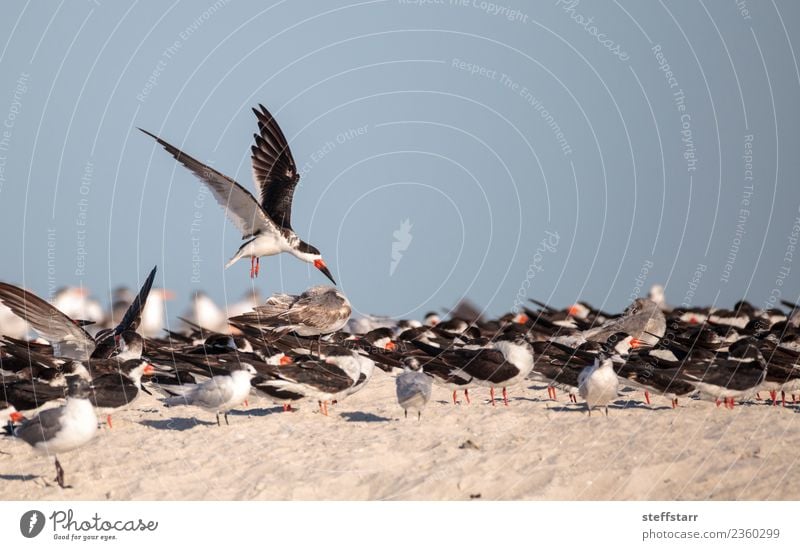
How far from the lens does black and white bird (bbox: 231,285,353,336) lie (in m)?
19.6

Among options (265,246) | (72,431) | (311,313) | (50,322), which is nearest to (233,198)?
(265,246)

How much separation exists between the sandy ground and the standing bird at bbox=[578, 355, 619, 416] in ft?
0.96

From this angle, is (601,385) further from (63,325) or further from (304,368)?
(63,325)

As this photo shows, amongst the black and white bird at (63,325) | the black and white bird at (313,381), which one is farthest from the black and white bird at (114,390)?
the black and white bird at (63,325)

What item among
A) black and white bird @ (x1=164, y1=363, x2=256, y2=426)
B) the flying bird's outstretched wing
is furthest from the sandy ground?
the flying bird's outstretched wing

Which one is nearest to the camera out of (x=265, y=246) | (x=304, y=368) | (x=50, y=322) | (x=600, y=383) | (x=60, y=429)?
(x=60, y=429)

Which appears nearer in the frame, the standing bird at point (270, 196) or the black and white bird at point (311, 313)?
the standing bird at point (270, 196)

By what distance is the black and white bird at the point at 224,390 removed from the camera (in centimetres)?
1438

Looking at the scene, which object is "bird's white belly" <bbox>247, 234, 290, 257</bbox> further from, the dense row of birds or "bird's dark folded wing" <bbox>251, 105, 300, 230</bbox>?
the dense row of birds

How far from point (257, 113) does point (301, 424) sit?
23.8ft

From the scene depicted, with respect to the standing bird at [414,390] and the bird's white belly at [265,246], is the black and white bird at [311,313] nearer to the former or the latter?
the bird's white belly at [265,246]

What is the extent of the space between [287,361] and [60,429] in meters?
4.28

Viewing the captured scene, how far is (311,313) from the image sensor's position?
19.7m
